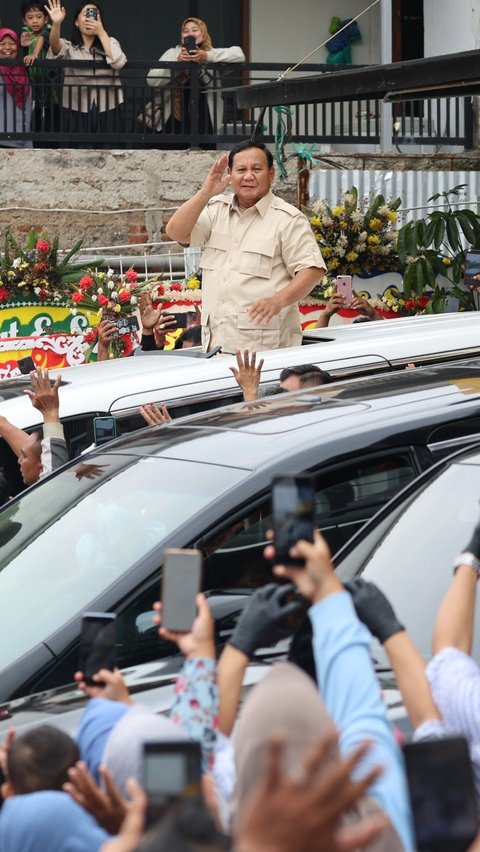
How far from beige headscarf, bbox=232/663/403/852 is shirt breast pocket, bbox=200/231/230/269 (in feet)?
17.5

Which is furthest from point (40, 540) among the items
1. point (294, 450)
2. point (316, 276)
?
point (316, 276)

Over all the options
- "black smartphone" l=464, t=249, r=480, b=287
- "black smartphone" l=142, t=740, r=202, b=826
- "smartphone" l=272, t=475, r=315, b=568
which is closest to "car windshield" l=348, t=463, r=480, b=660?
"smartphone" l=272, t=475, r=315, b=568

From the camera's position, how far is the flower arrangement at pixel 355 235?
1141cm

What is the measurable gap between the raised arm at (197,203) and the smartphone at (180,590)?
4436 millimetres

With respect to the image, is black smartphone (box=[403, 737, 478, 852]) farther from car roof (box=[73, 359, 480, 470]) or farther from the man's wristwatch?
car roof (box=[73, 359, 480, 470])

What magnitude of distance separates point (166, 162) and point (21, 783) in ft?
36.7

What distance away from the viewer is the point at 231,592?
4.11 meters

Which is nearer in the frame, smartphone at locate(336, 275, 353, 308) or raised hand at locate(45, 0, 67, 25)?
smartphone at locate(336, 275, 353, 308)

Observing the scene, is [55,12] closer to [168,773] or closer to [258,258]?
[258,258]

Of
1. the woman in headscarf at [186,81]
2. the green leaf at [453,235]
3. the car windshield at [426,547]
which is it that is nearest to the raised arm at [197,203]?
the car windshield at [426,547]

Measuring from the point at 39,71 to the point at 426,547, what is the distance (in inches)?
409

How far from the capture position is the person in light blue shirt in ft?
8.11

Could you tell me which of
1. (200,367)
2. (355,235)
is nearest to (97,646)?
(200,367)

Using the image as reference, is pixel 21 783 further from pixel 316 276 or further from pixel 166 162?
pixel 166 162
